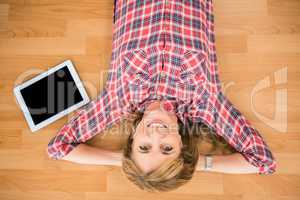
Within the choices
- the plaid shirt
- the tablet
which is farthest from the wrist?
the tablet

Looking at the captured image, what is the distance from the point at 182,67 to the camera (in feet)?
3.63

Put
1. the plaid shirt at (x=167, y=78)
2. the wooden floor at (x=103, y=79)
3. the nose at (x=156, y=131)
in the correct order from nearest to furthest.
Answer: the nose at (x=156, y=131)
the plaid shirt at (x=167, y=78)
the wooden floor at (x=103, y=79)

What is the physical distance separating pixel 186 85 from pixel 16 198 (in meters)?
0.90

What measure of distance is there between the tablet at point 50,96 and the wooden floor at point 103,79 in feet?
0.13

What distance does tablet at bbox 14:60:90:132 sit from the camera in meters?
1.30

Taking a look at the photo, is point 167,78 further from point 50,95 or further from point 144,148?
point 50,95

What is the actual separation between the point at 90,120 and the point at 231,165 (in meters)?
0.60

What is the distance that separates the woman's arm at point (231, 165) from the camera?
1.13 meters

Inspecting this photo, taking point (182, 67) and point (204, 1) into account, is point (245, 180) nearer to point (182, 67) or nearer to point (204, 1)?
point (182, 67)

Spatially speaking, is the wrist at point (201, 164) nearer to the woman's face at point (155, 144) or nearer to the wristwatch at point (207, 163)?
the wristwatch at point (207, 163)

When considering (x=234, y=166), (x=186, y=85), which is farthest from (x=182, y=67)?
(x=234, y=166)

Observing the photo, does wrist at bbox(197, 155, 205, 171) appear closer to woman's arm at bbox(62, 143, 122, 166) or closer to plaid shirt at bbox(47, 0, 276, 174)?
plaid shirt at bbox(47, 0, 276, 174)

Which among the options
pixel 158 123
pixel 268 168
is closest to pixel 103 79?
pixel 158 123

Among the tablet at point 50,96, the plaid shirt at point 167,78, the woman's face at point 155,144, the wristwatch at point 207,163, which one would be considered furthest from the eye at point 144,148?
the tablet at point 50,96
